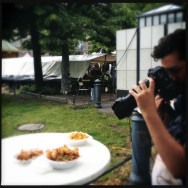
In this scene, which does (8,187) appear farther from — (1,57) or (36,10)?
(36,10)

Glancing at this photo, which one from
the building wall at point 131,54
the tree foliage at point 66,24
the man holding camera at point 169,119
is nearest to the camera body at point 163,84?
the man holding camera at point 169,119

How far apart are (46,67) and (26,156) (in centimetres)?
59

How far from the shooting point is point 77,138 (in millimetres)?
1906

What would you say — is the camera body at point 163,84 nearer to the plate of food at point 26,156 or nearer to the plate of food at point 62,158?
the plate of food at point 62,158

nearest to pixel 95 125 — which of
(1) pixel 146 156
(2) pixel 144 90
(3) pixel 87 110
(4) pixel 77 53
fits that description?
(3) pixel 87 110

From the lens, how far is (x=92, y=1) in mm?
1667

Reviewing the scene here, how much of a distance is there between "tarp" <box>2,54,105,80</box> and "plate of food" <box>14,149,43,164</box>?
0.48 m

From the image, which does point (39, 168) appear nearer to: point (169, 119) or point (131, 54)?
point (169, 119)

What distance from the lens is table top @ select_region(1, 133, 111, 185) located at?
145 centimetres

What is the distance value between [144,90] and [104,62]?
552 mm

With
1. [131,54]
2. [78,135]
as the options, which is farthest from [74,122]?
[131,54]

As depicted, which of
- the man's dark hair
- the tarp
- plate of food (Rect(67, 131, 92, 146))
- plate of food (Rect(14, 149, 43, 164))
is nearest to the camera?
the man's dark hair

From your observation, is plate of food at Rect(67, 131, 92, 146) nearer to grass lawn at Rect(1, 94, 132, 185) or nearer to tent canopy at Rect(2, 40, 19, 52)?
grass lawn at Rect(1, 94, 132, 185)

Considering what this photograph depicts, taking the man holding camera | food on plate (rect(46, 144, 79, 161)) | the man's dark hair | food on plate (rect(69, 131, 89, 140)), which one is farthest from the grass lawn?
A: the man's dark hair
